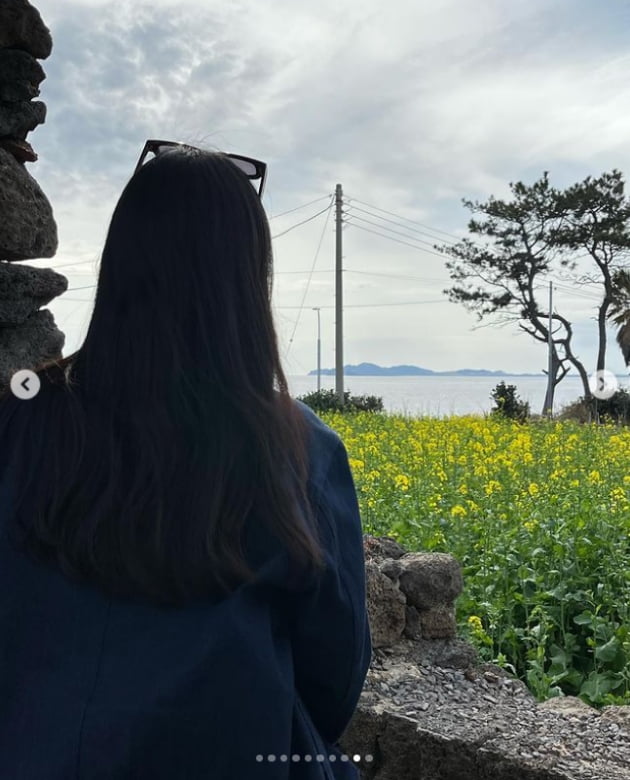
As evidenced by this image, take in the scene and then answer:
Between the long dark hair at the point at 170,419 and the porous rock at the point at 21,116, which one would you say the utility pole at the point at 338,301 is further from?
the long dark hair at the point at 170,419

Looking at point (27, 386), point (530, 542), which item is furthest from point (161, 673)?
point (530, 542)

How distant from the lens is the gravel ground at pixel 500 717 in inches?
69.6

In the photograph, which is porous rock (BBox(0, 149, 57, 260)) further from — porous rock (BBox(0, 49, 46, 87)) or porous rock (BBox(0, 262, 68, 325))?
porous rock (BBox(0, 49, 46, 87))

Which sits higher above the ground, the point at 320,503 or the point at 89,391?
the point at 89,391

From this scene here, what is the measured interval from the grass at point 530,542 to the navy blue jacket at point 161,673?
6.38 feet

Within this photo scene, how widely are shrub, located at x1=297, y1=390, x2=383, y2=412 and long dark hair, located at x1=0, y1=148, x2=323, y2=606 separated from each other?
1223 centimetres

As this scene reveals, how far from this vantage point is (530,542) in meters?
3.81

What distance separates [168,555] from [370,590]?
1.39 m

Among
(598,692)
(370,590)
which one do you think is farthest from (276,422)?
(598,692)

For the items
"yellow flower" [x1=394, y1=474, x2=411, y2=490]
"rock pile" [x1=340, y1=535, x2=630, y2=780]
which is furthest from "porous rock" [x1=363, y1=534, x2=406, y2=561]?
"yellow flower" [x1=394, y1=474, x2=411, y2=490]

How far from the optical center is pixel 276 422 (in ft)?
2.97

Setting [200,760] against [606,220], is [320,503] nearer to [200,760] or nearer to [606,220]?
[200,760]

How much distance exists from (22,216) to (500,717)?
152 cm

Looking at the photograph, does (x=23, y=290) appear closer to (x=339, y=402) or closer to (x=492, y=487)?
(x=492, y=487)
